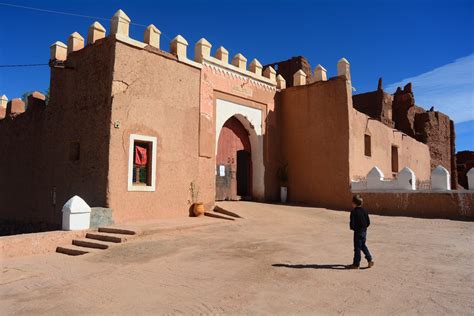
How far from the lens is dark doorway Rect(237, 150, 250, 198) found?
49.5ft

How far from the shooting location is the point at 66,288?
5.14 metres

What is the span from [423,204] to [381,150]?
621 centimetres

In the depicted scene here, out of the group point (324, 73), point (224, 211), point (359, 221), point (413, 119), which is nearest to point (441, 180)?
point (324, 73)

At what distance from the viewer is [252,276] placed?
524cm

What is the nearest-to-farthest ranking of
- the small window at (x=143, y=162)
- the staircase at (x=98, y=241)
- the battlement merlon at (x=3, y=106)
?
the staircase at (x=98, y=241)
the small window at (x=143, y=162)
the battlement merlon at (x=3, y=106)

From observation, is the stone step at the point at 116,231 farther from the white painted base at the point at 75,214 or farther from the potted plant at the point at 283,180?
the potted plant at the point at 283,180

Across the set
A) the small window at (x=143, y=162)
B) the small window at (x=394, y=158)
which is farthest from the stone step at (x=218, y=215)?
the small window at (x=394, y=158)

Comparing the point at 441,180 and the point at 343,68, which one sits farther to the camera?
the point at 343,68

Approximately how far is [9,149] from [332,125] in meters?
12.0

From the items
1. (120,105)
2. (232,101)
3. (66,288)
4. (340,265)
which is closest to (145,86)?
(120,105)

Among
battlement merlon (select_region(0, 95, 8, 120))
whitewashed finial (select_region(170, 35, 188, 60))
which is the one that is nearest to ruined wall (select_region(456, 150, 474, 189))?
whitewashed finial (select_region(170, 35, 188, 60))

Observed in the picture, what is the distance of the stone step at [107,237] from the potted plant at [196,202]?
3578mm

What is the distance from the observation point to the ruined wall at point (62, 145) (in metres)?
10.2

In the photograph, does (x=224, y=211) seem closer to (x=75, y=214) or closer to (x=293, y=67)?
(x=75, y=214)
